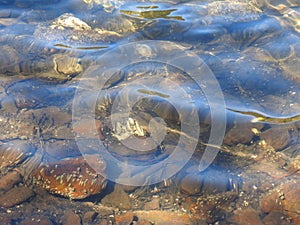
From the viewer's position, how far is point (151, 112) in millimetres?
4520

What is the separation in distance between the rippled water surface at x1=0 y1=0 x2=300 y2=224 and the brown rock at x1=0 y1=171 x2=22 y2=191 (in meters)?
0.01

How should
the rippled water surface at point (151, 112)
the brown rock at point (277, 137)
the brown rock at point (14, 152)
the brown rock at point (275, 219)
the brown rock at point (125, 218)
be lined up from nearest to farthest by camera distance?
1. the brown rock at point (275, 219)
2. the brown rock at point (125, 218)
3. the rippled water surface at point (151, 112)
4. the brown rock at point (14, 152)
5. the brown rock at point (277, 137)

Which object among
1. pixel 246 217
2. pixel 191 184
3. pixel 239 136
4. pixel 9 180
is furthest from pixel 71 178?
pixel 239 136

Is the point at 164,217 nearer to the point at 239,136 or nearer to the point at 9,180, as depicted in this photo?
the point at 239,136

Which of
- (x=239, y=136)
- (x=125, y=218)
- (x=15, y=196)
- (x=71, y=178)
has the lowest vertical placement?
(x=125, y=218)

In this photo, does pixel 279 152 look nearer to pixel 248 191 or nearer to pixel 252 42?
pixel 248 191

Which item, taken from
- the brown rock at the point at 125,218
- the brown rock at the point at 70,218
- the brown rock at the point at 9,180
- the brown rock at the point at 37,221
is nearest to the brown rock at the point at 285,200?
the brown rock at the point at 125,218

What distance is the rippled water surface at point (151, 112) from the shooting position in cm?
377

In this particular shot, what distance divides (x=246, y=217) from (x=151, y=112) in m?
1.60

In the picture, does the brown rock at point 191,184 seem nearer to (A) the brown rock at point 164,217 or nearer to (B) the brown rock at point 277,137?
(A) the brown rock at point 164,217

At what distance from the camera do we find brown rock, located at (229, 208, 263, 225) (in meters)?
3.57

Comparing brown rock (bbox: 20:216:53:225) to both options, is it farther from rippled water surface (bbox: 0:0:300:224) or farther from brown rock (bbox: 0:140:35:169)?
brown rock (bbox: 0:140:35:169)

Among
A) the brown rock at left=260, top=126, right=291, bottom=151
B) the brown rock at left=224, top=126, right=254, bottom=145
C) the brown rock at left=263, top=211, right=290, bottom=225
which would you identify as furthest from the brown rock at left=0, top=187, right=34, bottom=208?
the brown rock at left=260, top=126, right=291, bottom=151

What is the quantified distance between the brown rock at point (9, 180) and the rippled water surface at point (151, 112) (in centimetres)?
1
